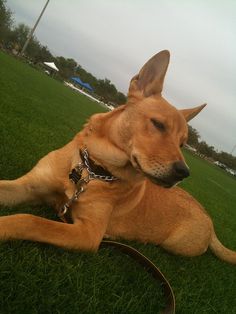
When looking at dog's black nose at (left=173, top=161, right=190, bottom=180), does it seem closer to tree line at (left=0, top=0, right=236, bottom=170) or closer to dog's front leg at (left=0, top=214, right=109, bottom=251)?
dog's front leg at (left=0, top=214, right=109, bottom=251)

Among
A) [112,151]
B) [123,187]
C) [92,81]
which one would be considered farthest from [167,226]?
[92,81]

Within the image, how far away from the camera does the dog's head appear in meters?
3.54

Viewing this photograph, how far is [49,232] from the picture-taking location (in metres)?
3.25

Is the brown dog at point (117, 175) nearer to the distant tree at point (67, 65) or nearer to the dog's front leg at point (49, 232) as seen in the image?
the dog's front leg at point (49, 232)

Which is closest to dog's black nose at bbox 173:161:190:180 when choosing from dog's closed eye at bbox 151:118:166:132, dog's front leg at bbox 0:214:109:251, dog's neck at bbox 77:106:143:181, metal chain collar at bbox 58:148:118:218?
dog's closed eye at bbox 151:118:166:132

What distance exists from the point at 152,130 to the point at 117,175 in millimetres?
668

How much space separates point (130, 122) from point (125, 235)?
1539mm

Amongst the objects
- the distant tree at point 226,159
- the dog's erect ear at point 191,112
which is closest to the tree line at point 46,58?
the distant tree at point 226,159

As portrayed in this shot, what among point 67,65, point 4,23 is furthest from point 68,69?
point 4,23

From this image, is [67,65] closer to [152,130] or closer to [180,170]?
[152,130]

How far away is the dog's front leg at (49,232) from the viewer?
3107 mm

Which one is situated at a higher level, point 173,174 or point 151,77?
point 151,77

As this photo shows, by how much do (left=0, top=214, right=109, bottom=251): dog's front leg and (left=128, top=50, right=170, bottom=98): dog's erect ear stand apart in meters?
1.80

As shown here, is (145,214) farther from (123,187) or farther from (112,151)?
(112,151)
